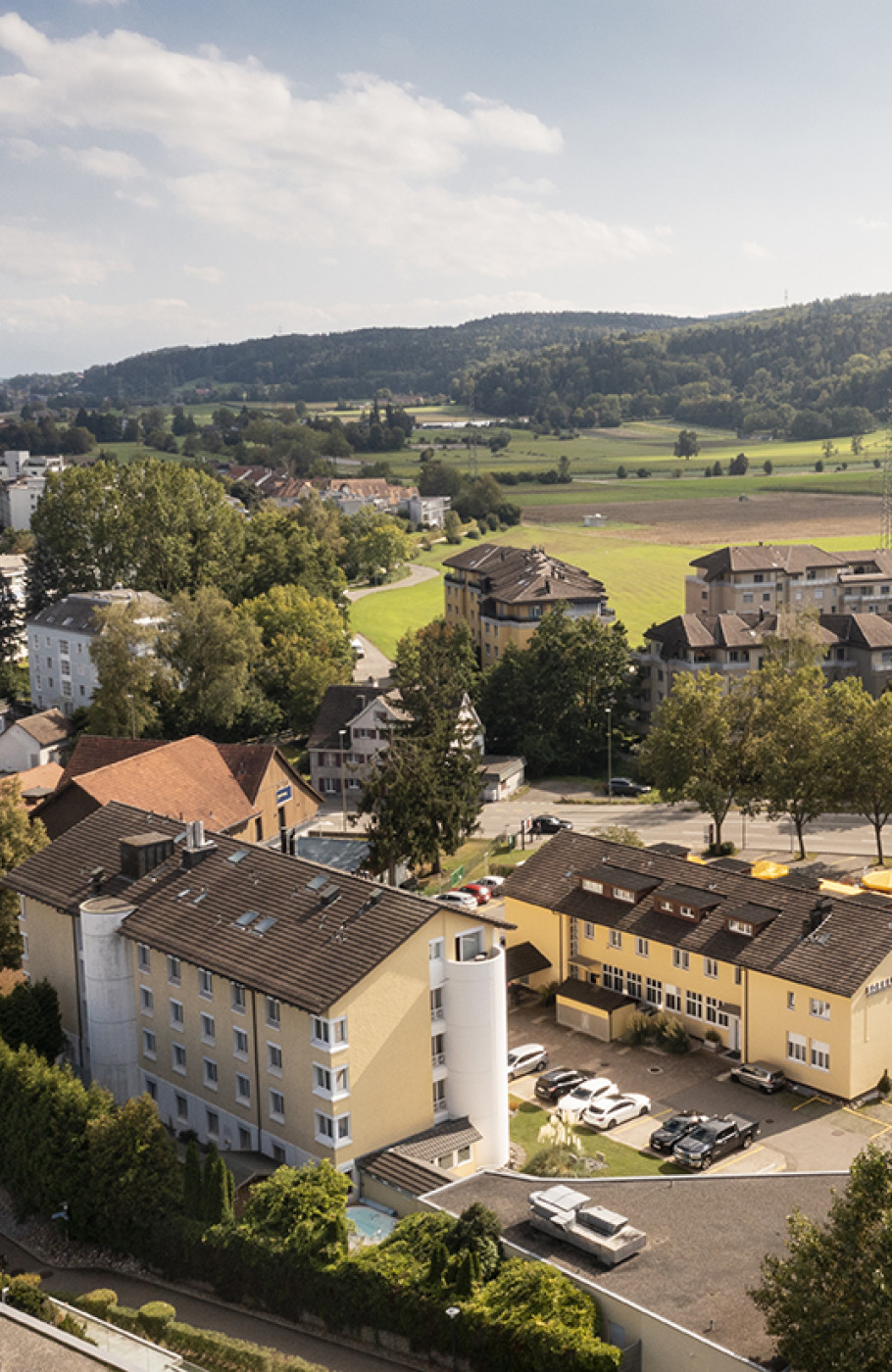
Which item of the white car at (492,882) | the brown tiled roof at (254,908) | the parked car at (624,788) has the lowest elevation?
the parked car at (624,788)

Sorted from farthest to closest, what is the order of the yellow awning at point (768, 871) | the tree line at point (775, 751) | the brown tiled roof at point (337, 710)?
the brown tiled roof at point (337, 710)
the tree line at point (775, 751)
the yellow awning at point (768, 871)

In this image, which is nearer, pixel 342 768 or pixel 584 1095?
pixel 584 1095

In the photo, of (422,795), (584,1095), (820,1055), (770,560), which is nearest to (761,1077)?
(820,1055)

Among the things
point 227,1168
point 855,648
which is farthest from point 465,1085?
point 855,648

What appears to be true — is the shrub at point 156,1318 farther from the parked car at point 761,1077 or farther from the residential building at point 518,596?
the residential building at point 518,596

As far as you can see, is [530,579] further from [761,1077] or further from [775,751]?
[761,1077]

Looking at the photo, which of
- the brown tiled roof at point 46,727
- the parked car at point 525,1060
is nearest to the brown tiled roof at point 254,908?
the parked car at point 525,1060

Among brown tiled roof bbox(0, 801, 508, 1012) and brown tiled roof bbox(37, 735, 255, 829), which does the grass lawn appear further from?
brown tiled roof bbox(37, 735, 255, 829)
